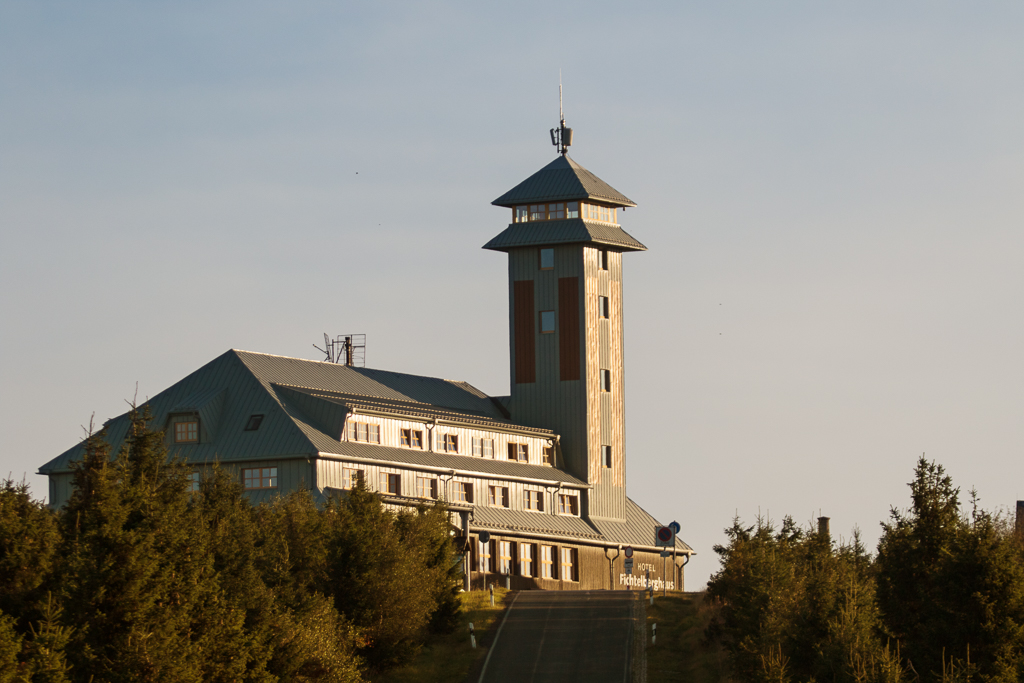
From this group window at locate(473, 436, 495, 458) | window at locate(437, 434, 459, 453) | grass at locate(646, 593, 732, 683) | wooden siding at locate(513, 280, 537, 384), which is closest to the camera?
→ grass at locate(646, 593, 732, 683)

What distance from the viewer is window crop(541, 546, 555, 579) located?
88.9 meters

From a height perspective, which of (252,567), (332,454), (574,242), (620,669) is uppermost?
(574,242)

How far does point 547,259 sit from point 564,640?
3764 cm

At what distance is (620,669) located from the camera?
5806 cm

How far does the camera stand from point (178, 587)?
4262cm

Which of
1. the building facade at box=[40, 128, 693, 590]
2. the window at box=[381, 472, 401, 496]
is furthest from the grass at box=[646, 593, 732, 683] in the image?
the window at box=[381, 472, 401, 496]

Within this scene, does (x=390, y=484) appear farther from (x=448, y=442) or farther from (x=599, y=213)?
(x=599, y=213)

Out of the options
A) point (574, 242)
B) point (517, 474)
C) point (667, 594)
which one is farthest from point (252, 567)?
point (574, 242)

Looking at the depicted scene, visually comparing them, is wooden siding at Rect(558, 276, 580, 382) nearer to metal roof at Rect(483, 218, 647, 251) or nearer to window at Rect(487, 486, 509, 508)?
metal roof at Rect(483, 218, 647, 251)

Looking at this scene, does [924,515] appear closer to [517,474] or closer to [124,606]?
[124,606]

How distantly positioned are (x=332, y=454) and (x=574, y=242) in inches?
957

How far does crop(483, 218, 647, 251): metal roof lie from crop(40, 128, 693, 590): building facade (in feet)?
0.34

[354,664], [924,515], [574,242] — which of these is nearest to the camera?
[924,515]

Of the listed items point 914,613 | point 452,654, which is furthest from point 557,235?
point 914,613
